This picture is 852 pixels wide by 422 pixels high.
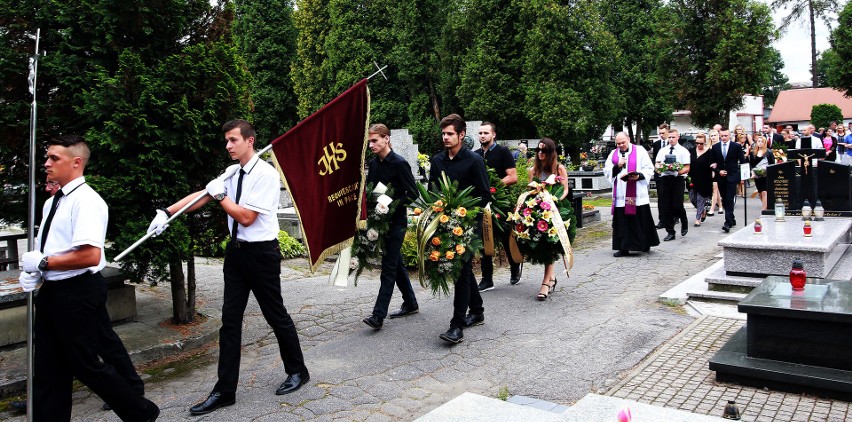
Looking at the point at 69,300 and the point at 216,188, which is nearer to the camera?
the point at 69,300

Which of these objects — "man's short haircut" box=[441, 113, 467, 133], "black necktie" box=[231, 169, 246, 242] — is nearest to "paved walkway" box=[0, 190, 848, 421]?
"black necktie" box=[231, 169, 246, 242]

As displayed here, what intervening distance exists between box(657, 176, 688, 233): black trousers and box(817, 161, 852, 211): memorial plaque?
2330 mm

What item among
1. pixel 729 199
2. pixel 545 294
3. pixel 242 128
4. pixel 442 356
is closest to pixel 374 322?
pixel 442 356

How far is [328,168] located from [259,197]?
90 cm

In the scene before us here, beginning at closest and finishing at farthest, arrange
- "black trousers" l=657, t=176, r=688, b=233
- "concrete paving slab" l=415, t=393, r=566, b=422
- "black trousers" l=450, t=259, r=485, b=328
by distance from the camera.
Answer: "concrete paving slab" l=415, t=393, r=566, b=422 < "black trousers" l=450, t=259, r=485, b=328 < "black trousers" l=657, t=176, r=688, b=233

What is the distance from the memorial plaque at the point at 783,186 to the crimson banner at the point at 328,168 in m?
8.61

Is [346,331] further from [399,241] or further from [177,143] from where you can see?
[177,143]

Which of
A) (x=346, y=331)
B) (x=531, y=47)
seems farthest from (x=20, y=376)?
(x=531, y=47)

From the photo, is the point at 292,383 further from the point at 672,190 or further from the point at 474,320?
the point at 672,190

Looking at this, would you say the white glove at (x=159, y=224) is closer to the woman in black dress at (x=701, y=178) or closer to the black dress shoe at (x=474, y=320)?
the black dress shoe at (x=474, y=320)

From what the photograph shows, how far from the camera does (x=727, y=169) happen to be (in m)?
13.9

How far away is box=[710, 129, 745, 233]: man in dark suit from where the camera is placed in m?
13.7

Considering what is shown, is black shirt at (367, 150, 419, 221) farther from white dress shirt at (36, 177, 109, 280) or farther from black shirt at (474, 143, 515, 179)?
white dress shirt at (36, 177, 109, 280)

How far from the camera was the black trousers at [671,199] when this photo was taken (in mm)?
13125
